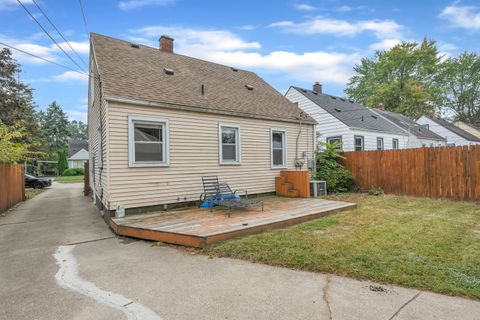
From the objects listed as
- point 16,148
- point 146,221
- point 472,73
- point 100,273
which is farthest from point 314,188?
point 472,73

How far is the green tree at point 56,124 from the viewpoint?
52844 millimetres

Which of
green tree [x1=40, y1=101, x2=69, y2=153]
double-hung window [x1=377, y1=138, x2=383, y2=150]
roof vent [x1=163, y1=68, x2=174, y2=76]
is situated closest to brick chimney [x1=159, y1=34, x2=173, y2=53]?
→ roof vent [x1=163, y1=68, x2=174, y2=76]

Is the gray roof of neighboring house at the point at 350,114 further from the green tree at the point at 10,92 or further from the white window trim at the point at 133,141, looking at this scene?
the green tree at the point at 10,92

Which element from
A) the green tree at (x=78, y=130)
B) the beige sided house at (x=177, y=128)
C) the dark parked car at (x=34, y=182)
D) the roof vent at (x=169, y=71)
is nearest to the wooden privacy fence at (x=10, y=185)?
the beige sided house at (x=177, y=128)

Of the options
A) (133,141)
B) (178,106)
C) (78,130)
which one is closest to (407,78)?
(178,106)

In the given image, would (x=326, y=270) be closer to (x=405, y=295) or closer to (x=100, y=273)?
(x=405, y=295)

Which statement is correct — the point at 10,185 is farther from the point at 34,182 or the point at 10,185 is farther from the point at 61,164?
the point at 61,164

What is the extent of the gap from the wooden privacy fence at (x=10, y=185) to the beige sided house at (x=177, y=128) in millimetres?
3487

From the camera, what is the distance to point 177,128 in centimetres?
775

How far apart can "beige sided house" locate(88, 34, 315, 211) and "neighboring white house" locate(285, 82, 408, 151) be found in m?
4.79

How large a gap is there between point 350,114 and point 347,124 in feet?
7.58

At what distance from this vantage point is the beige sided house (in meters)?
6.87

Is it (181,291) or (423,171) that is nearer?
(181,291)

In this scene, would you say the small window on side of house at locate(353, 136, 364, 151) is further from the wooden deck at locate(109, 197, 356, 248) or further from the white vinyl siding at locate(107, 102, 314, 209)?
the wooden deck at locate(109, 197, 356, 248)
